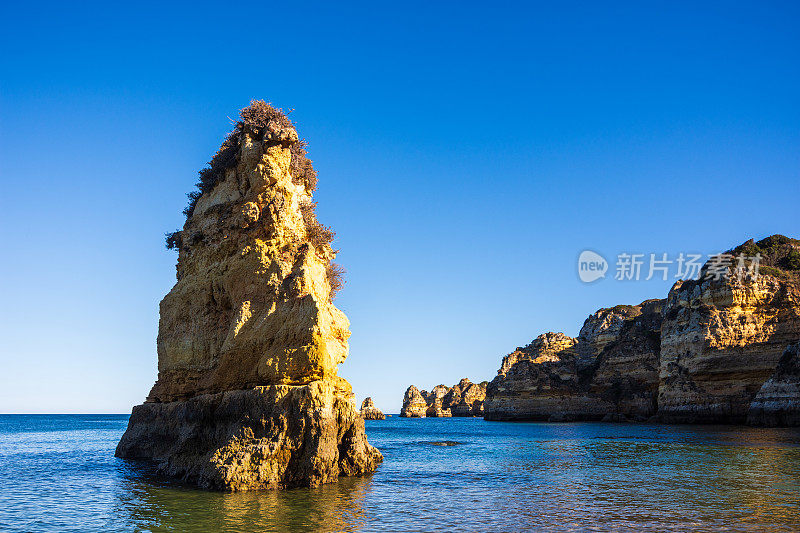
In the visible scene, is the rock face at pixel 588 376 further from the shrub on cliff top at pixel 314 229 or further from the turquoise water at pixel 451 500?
the shrub on cliff top at pixel 314 229

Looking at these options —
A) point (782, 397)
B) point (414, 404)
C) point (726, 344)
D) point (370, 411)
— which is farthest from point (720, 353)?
point (414, 404)

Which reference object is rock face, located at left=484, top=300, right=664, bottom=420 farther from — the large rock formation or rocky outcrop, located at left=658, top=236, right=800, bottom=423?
the large rock formation

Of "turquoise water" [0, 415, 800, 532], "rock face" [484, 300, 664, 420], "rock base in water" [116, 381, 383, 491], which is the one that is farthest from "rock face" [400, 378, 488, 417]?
"rock base in water" [116, 381, 383, 491]

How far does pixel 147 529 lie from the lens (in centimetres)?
1172

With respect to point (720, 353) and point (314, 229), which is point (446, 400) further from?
point (314, 229)

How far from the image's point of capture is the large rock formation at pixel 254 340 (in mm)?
16781

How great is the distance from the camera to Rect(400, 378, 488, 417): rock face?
170 m

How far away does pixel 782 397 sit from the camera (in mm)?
45875

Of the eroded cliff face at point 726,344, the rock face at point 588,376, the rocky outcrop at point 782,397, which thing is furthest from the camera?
the rock face at point 588,376

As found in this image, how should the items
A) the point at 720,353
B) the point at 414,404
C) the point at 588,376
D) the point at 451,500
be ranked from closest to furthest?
1. the point at 451,500
2. the point at 720,353
3. the point at 588,376
4. the point at 414,404

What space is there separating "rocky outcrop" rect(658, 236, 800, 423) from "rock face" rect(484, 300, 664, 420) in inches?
729

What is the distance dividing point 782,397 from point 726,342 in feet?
36.2

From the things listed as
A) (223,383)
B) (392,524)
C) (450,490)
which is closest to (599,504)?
(450,490)

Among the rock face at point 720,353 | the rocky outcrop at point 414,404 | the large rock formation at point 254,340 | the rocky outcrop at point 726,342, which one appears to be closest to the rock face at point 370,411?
the rocky outcrop at point 414,404
